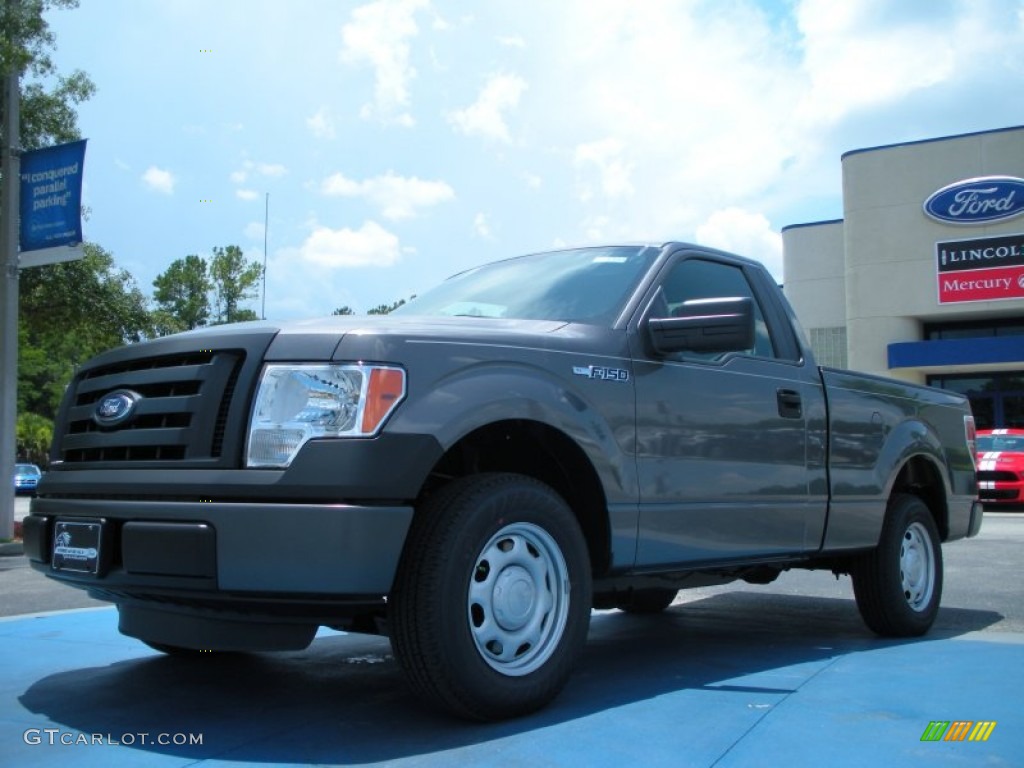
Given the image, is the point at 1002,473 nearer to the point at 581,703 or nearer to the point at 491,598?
the point at 581,703

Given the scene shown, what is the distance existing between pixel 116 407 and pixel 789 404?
3.04 metres

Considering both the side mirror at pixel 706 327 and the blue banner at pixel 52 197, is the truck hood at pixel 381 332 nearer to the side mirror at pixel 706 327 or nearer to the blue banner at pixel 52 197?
the side mirror at pixel 706 327

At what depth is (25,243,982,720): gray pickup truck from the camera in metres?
3.21

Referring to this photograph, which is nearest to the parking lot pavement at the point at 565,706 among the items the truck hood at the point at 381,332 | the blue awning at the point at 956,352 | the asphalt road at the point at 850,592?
the asphalt road at the point at 850,592

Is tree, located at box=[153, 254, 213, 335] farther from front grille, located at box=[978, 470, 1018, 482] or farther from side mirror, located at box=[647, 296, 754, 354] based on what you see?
side mirror, located at box=[647, 296, 754, 354]

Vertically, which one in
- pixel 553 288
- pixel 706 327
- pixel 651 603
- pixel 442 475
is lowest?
pixel 651 603

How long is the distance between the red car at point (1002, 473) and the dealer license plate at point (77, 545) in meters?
17.7

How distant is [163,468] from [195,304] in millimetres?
53862

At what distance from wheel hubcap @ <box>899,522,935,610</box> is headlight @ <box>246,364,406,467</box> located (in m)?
3.73

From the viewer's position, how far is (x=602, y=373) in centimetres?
402

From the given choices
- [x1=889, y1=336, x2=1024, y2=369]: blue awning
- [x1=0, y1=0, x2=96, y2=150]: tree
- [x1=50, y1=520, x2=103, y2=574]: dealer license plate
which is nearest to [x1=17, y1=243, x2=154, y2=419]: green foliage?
[x1=0, y1=0, x2=96, y2=150]: tree

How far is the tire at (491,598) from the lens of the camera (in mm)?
3258

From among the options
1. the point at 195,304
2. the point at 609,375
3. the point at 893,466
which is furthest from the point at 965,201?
the point at 195,304

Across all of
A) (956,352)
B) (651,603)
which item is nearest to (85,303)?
(651,603)
